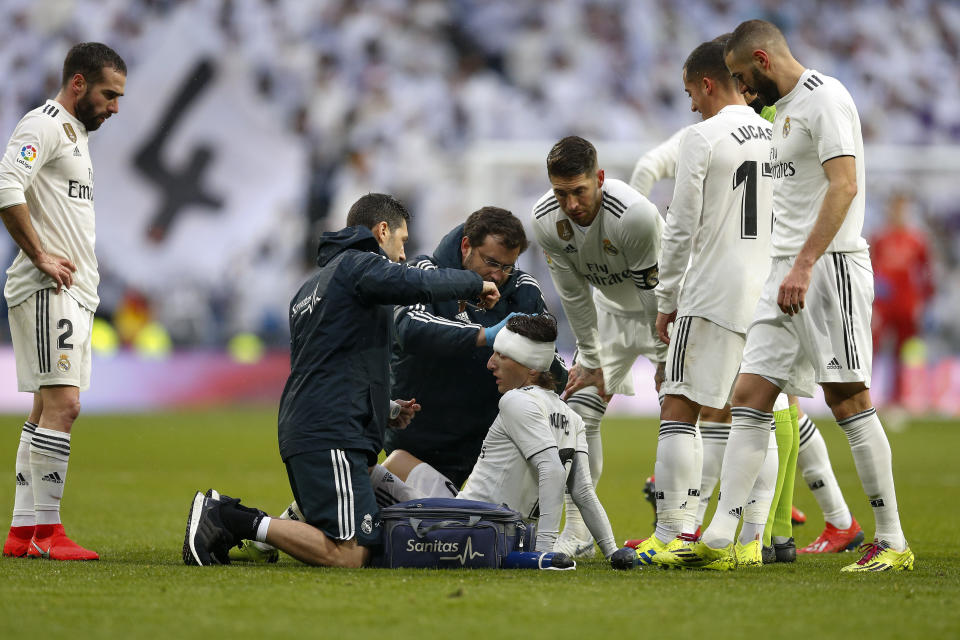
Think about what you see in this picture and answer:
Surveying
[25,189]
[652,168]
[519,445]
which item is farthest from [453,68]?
[519,445]

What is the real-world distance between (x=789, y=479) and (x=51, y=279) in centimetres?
350

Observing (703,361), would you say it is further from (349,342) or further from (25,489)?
(25,489)

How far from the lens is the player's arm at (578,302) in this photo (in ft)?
19.4

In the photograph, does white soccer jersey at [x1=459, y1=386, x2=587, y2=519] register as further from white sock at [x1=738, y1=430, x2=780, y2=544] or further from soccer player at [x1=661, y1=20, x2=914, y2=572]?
white sock at [x1=738, y1=430, x2=780, y2=544]

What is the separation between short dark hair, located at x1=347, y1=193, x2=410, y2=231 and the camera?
524cm

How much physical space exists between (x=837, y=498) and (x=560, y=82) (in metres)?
17.6

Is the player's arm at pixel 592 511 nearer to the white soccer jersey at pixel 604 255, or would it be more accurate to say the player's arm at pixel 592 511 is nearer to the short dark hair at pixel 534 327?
the short dark hair at pixel 534 327

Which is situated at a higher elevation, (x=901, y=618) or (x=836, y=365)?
(x=836, y=365)

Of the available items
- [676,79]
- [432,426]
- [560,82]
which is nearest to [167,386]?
[560,82]

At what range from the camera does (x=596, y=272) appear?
232 inches

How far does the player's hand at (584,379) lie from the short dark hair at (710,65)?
1.57 metres

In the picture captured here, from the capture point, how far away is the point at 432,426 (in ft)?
18.6

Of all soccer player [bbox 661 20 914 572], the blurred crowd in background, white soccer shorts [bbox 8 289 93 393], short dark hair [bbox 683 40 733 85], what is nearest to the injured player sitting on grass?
soccer player [bbox 661 20 914 572]

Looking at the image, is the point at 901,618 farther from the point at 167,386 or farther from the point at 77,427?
the point at 167,386
